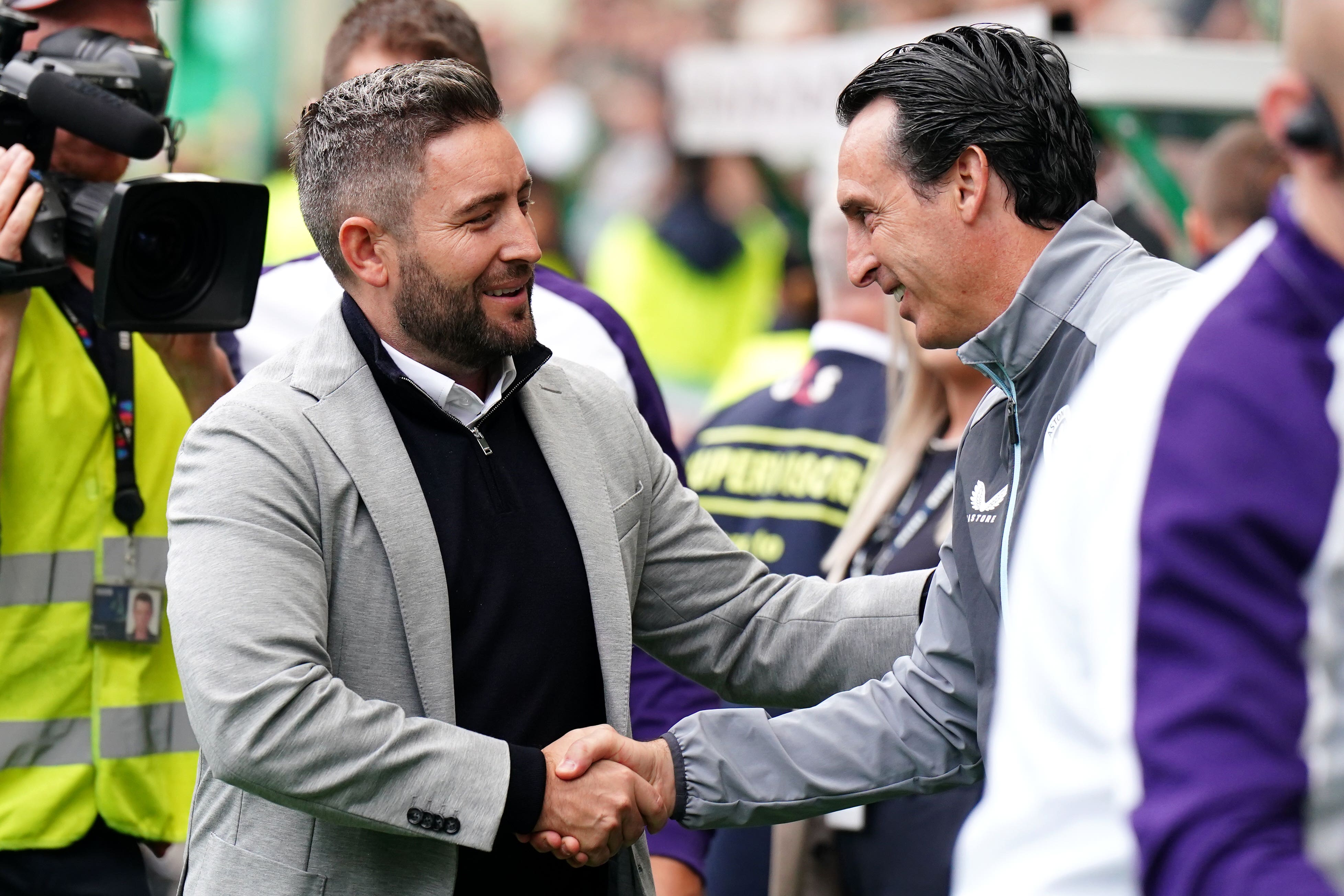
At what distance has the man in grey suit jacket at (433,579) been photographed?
2217mm

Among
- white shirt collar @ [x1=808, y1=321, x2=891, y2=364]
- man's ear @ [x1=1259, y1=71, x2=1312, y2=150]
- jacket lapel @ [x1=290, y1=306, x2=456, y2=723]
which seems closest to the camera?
man's ear @ [x1=1259, y1=71, x2=1312, y2=150]

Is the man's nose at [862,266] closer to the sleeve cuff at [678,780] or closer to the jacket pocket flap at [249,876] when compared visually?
the sleeve cuff at [678,780]

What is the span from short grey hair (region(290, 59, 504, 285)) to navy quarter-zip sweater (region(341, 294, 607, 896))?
20cm

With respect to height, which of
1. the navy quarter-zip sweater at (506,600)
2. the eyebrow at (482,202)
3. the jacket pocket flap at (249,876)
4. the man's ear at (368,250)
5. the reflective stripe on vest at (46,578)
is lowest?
the jacket pocket flap at (249,876)

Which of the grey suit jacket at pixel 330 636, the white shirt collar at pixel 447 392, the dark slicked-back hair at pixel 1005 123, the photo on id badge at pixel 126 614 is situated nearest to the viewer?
the grey suit jacket at pixel 330 636

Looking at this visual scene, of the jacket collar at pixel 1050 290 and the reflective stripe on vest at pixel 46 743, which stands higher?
the jacket collar at pixel 1050 290

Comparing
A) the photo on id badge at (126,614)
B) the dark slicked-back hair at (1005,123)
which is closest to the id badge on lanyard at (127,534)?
the photo on id badge at (126,614)

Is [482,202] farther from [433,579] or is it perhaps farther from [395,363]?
[433,579]

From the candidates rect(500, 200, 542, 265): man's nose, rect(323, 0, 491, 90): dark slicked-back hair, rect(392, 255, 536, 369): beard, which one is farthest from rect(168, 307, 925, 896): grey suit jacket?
rect(323, 0, 491, 90): dark slicked-back hair

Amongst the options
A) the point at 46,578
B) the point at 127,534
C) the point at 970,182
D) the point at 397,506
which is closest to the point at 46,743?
the point at 46,578

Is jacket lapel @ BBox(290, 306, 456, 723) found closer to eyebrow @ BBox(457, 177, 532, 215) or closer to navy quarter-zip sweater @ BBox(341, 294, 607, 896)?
navy quarter-zip sweater @ BBox(341, 294, 607, 896)

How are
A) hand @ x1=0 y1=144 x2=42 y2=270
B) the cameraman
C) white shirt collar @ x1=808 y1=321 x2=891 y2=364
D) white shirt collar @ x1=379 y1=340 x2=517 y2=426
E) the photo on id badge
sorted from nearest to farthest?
white shirt collar @ x1=379 y1=340 x2=517 y2=426 → hand @ x1=0 y1=144 x2=42 y2=270 → the cameraman → the photo on id badge → white shirt collar @ x1=808 y1=321 x2=891 y2=364

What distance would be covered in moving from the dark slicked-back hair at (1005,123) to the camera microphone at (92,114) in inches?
52.2

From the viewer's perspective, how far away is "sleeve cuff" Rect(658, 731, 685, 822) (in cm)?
255
